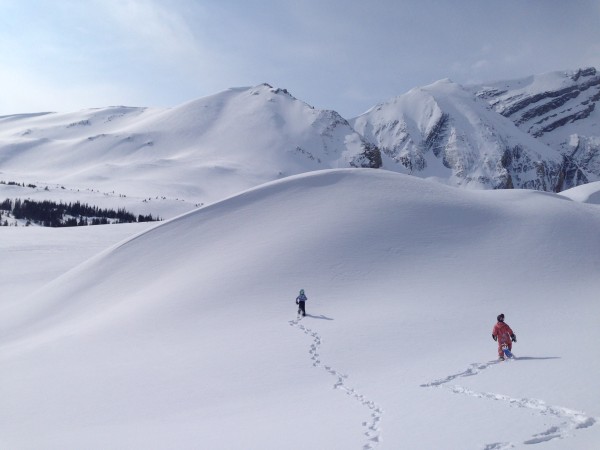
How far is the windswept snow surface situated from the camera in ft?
30.1

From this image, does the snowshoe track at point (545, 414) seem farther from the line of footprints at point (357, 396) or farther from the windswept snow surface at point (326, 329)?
the line of footprints at point (357, 396)

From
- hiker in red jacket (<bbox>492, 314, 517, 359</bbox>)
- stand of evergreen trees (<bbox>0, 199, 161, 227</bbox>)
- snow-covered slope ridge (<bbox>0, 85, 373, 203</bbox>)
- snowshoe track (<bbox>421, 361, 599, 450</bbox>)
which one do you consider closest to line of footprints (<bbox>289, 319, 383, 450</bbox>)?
snowshoe track (<bbox>421, 361, 599, 450</bbox>)

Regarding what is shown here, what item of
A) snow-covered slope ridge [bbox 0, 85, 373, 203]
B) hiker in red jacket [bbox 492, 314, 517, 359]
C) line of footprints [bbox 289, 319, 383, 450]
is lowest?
line of footprints [bbox 289, 319, 383, 450]

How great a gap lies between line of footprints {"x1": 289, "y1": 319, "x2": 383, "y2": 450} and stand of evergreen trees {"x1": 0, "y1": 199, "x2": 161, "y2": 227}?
78.9 metres

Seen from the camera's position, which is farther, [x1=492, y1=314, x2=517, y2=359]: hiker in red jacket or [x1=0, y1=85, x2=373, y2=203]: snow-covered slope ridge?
[x1=0, y1=85, x2=373, y2=203]: snow-covered slope ridge

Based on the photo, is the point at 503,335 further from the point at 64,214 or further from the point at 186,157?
the point at 186,157

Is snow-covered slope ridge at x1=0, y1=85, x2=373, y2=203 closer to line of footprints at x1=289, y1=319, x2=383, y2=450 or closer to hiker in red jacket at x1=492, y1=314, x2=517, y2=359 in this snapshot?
line of footprints at x1=289, y1=319, x2=383, y2=450

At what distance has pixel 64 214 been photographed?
305ft

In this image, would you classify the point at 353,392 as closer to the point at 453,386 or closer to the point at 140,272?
the point at 453,386

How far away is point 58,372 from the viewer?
14.8 meters

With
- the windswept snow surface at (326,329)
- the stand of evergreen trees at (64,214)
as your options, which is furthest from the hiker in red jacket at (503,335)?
the stand of evergreen trees at (64,214)

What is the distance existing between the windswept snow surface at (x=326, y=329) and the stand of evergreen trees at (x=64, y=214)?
62922mm

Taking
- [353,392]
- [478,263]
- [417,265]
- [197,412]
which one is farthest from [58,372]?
[478,263]

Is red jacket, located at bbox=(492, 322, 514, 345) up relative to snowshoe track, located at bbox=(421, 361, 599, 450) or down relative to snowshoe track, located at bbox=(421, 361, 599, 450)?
up
